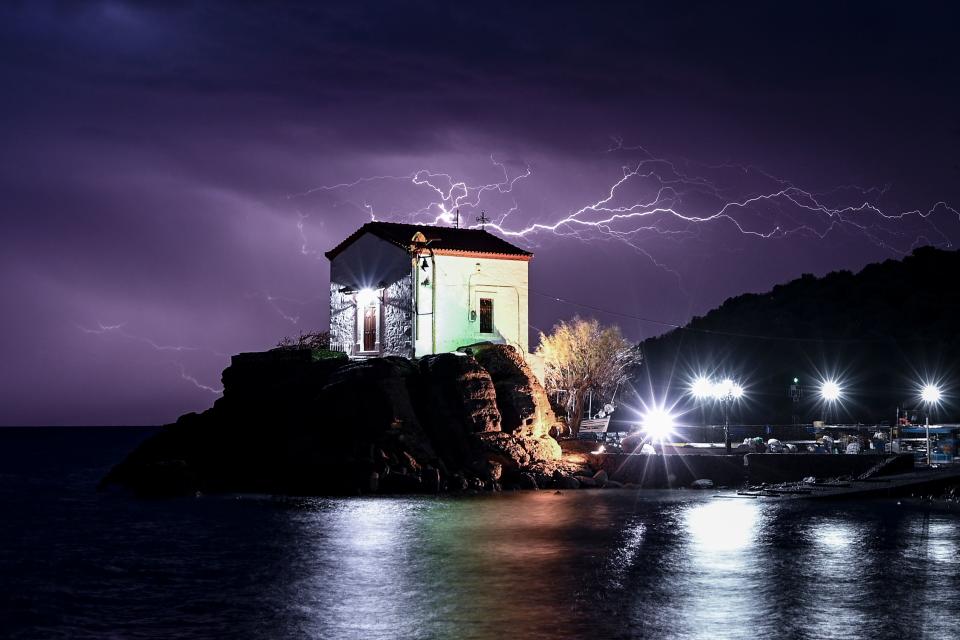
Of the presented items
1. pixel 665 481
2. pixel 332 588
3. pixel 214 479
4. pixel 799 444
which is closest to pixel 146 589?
pixel 332 588

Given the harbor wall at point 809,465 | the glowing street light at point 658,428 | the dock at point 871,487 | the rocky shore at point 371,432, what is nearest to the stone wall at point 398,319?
the rocky shore at point 371,432

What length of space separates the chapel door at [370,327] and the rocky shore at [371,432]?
89.5 inches

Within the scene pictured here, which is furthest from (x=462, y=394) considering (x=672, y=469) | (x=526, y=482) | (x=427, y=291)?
(x=672, y=469)

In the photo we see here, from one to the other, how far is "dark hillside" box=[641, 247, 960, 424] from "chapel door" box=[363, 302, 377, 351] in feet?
140

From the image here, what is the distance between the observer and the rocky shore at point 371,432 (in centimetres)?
4734

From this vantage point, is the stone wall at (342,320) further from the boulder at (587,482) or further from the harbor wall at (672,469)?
the harbor wall at (672,469)

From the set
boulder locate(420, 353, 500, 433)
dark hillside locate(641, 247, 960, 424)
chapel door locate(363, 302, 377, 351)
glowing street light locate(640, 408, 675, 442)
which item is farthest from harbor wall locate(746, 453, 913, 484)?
dark hillside locate(641, 247, 960, 424)

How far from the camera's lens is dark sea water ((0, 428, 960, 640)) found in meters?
20.2

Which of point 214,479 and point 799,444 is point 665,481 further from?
point 214,479

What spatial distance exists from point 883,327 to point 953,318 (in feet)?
18.7

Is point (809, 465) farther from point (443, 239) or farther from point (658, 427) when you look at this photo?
point (443, 239)

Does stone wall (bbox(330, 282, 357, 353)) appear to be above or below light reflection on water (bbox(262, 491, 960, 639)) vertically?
above

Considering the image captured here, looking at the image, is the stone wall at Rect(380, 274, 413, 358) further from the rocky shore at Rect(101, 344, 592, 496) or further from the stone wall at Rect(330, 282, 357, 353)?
the stone wall at Rect(330, 282, 357, 353)

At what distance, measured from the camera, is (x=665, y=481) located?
51500 mm
